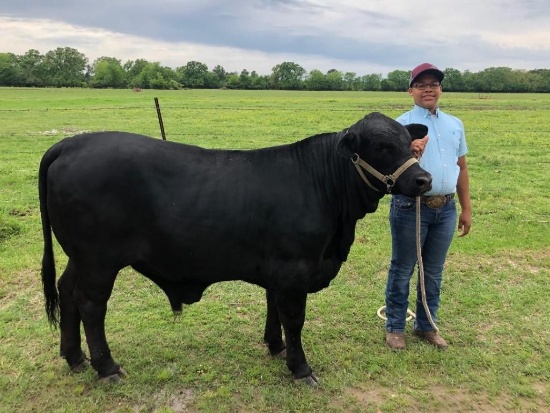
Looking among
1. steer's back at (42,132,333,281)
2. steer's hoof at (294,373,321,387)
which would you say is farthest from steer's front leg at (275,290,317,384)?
steer's back at (42,132,333,281)

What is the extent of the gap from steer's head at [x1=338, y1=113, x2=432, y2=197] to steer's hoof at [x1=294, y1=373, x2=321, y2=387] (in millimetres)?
1763

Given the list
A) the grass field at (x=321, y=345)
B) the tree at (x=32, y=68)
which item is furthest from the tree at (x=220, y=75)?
the grass field at (x=321, y=345)

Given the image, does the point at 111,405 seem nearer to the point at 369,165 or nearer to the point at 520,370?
the point at 369,165

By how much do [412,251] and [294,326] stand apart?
4.53 ft

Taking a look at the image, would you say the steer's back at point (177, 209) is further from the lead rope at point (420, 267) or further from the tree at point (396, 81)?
the tree at point (396, 81)

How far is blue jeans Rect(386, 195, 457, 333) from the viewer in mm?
4496

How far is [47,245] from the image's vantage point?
415 cm

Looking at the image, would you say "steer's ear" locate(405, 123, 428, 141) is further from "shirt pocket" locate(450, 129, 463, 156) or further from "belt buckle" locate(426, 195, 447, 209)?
"belt buckle" locate(426, 195, 447, 209)

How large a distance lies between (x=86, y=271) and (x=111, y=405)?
111 centimetres

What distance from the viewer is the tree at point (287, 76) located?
110500mm

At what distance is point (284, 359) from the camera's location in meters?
4.61

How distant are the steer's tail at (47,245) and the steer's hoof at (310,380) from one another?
2273 mm

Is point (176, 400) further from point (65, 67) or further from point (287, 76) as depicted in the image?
point (65, 67)

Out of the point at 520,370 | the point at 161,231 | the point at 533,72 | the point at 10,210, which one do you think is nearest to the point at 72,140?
the point at 161,231
